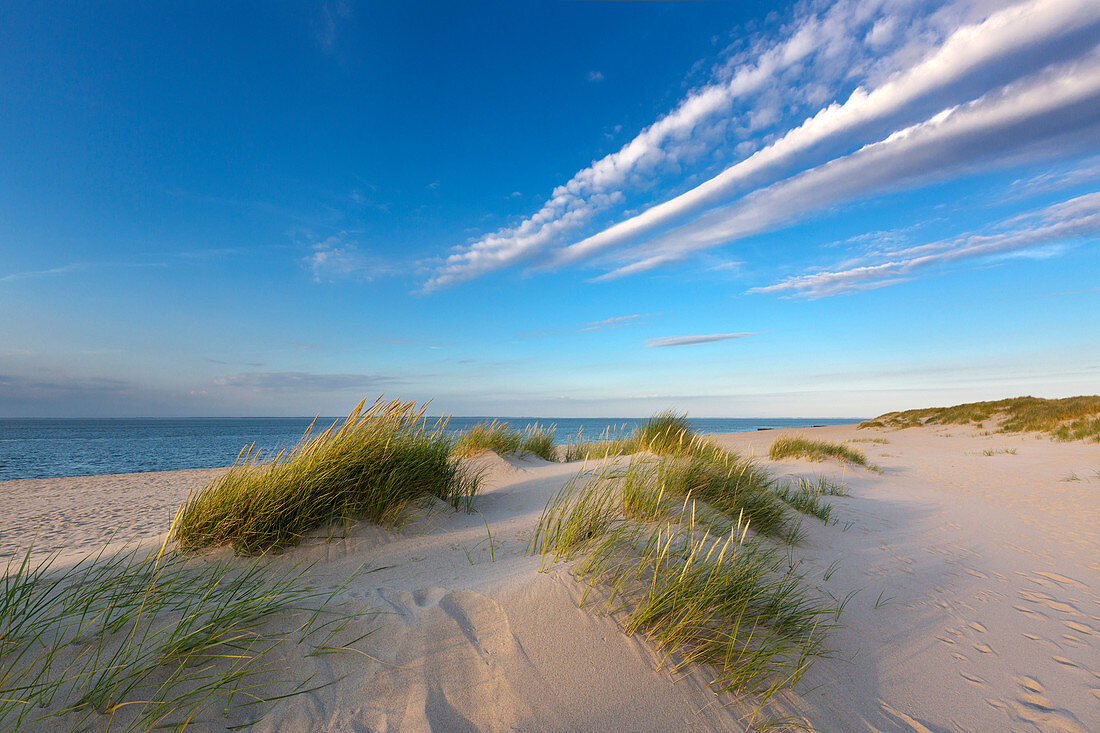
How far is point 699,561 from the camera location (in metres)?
3.11

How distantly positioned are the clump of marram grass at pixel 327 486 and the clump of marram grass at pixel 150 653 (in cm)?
91

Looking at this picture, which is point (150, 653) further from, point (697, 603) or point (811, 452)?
point (811, 452)

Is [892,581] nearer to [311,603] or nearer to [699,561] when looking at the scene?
[699,561]

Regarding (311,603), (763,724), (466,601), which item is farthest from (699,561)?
(311,603)

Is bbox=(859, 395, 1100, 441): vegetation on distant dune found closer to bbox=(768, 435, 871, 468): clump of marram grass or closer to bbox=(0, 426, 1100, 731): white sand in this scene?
bbox=(768, 435, 871, 468): clump of marram grass

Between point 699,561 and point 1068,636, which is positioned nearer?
point 699,561

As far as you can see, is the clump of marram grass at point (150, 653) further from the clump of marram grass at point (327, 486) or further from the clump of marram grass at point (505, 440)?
the clump of marram grass at point (505, 440)

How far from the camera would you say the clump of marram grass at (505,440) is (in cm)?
966

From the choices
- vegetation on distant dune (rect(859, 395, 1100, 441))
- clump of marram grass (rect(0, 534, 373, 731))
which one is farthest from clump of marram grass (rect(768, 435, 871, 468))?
clump of marram grass (rect(0, 534, 373, 731))

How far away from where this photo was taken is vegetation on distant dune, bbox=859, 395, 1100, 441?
18766mm

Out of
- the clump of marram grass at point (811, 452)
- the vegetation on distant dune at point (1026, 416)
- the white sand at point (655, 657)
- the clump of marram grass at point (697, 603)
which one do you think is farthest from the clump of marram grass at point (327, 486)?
the vegetation on distant dune at point (1026, 416)

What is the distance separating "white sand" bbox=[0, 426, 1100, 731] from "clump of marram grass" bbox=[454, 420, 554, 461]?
10.1 ft

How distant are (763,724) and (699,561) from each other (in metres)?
0.99

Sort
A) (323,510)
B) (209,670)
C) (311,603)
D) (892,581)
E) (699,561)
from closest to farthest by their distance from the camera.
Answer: (209,670)
(311,603)
(699,561)
(323,510)
(892,581)
